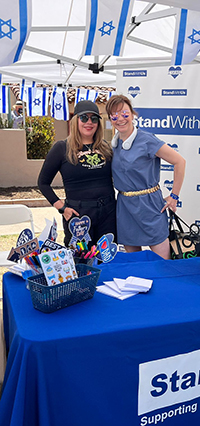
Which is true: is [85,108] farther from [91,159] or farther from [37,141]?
[37,141]

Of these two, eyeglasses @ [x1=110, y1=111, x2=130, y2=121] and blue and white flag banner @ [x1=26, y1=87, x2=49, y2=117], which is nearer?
eyeglasses @ [x1=110, y1=111, x2=130, y2=121]

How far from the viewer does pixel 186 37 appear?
10.8 feet

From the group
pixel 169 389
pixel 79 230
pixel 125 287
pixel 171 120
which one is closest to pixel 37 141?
pixel 171 120

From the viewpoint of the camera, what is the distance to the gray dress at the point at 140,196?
105 inches

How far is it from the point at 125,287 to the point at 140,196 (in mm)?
989

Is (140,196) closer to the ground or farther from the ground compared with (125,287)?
farther from the ground

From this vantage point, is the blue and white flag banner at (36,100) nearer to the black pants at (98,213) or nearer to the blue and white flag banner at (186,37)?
the blue and white flag banner at (186,37)

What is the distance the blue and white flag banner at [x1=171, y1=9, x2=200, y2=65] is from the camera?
129 inches

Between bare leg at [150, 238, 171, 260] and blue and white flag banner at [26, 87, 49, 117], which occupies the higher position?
blue and white flag banner at [26, 87, 49, 117]

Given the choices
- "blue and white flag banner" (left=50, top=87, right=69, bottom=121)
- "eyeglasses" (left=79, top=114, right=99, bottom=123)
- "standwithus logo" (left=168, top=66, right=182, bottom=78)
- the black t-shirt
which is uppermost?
"blue and white flag banner" (left=50, top=87, right=69, bottom=121)

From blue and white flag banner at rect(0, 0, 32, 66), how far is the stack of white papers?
1741 mm

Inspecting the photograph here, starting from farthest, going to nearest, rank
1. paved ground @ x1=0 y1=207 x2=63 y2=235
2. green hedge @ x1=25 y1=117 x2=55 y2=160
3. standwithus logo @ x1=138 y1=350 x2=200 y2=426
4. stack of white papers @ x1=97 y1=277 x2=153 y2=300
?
green hedge @ x1=25 y1=117 x2=55 y2=160 → paved ground @ x1=0 y1=207 x2=63 y2=235 → stack of white papers @ x1=97 y1=277 x2=153 y2=300 → standwithus logo @ x1=138 y1=350 x2=200 y2=426

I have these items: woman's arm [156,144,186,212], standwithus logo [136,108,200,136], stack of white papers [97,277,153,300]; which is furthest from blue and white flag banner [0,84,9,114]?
stack of white papers [97,277,153,300]

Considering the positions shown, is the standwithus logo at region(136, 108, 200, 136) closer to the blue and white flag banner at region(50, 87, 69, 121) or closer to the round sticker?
the round sticker
